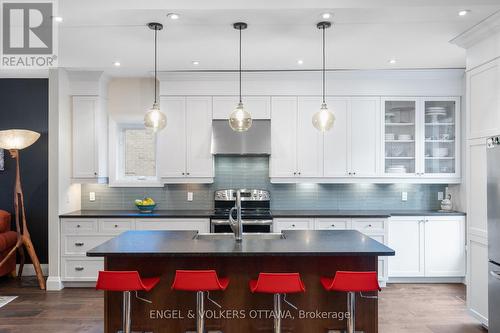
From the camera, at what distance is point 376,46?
4012 mm

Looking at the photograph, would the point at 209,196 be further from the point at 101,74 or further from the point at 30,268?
the point at 30,268

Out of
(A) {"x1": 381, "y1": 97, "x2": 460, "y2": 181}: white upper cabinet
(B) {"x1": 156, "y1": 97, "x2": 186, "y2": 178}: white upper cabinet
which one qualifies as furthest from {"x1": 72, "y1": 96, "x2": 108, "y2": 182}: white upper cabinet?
(A) {"x1": 381, "y1": 97, "x2": 460, "y2": 181}: white upper cabinet

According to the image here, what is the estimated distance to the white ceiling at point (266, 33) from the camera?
3029 millimetres

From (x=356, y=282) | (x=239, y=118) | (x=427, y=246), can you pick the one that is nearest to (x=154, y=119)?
(x=239, y=118)

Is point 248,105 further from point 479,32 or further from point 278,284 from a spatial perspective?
point 278,284

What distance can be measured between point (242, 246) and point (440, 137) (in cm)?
360

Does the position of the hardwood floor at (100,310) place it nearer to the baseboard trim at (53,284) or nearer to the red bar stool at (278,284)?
the baseboard trim at (53,284)

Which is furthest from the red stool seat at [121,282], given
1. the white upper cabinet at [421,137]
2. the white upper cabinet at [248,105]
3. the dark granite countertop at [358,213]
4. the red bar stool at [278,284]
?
the white upper cabinet at [421,137]

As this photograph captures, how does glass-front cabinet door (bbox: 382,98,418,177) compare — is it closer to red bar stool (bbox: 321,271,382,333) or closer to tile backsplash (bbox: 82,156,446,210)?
tile backsplash (bbox: 82,156,446,210)

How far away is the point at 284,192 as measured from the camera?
17.7 feet

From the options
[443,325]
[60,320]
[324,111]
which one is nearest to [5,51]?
[60,320]

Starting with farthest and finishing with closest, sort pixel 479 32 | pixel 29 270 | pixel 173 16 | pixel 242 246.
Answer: pixel 29 270
pixel 479 32
pixel 173 16
pixel 242 246

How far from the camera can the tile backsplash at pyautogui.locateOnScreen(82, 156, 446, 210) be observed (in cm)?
539

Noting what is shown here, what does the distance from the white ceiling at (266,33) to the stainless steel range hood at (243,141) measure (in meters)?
0.81
